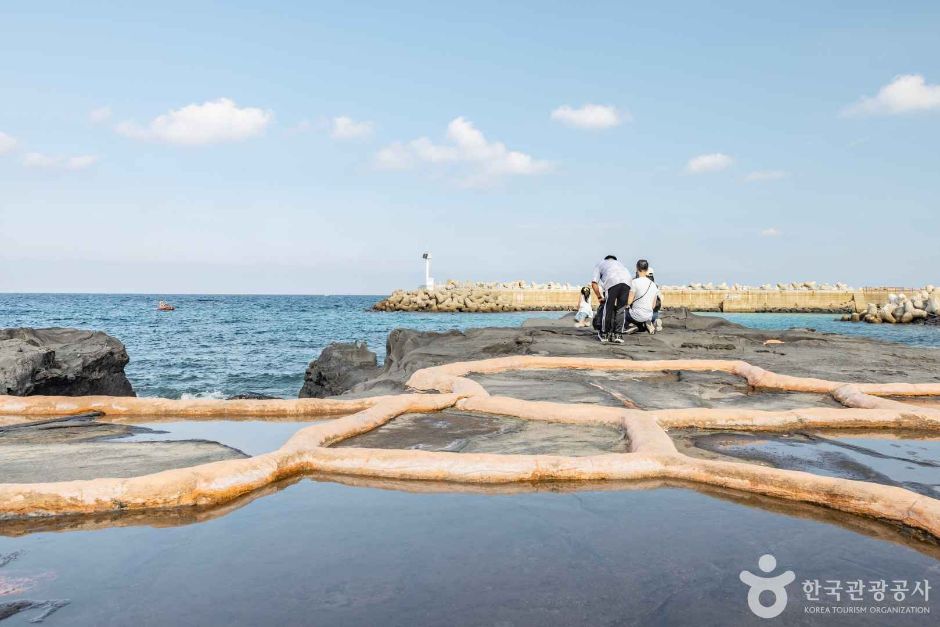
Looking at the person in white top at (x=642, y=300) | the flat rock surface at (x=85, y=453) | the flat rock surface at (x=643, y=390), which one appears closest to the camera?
the flat rock surface at (x=85, y=453)

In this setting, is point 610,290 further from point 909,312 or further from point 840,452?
point 909,312

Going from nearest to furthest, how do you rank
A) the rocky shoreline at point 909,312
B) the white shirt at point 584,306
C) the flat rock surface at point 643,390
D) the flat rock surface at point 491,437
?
the flat rock surface at point 491,437 → the flat rock surface at point 643,390 → the white shirt at point 584,306 → the rocky shoreline at point 909,312

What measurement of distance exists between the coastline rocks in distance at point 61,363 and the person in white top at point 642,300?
8497 mm

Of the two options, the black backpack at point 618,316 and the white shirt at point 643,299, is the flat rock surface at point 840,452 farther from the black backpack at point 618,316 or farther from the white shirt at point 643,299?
the white shirt at point 643,299

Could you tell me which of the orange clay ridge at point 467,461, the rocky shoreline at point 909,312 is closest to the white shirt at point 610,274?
A: the orange clay ridge at point 467,461

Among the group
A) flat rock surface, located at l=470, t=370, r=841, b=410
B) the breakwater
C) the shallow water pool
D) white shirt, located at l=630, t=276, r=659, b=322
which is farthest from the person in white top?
the breakwater

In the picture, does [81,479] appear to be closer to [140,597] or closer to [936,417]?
[140,597]

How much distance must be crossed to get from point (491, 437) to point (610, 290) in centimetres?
671

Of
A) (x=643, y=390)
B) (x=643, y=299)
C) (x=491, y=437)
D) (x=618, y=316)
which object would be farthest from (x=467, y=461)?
(x=643, y=299)

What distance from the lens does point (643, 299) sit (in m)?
12.5

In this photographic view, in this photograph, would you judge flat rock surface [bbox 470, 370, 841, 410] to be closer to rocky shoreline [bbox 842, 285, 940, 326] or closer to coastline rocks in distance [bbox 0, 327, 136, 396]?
coastline rocks in distance [bbox 0, 327, 136, 396]

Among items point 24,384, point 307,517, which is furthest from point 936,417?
point 24,384

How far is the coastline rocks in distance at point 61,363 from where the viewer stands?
7.96 metres

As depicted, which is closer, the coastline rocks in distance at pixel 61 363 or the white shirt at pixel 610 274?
the coastline rocks in distance at pixel 61 363
